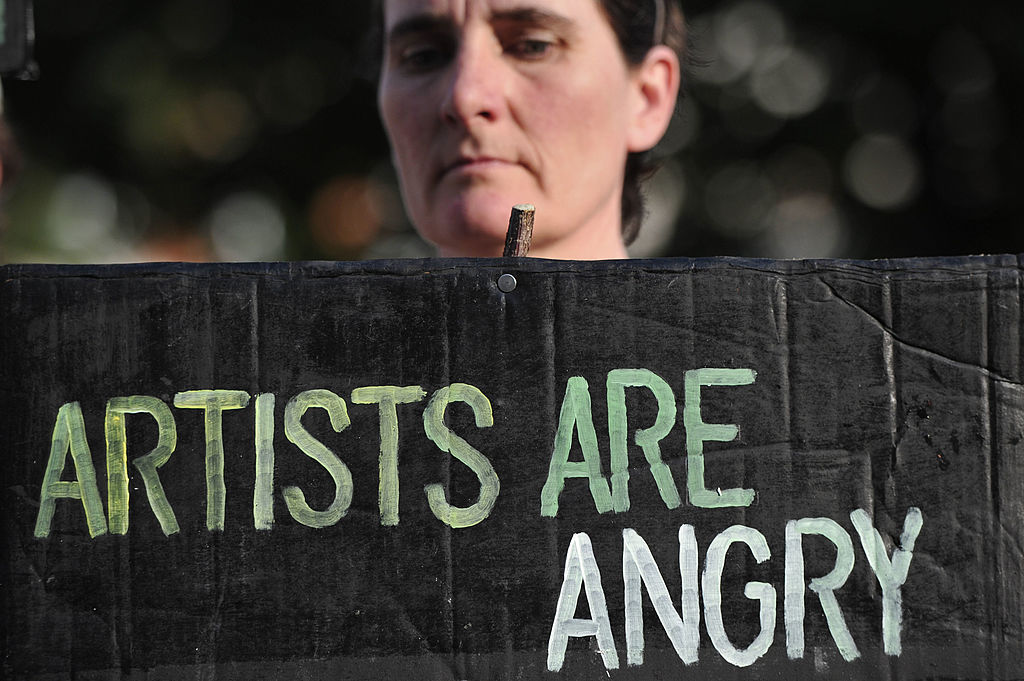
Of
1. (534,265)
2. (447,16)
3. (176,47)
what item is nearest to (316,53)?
(176,47)

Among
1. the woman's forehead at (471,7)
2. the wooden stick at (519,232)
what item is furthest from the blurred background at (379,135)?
the wooden stick at (519,232)

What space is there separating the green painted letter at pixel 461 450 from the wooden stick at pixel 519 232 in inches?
6.3

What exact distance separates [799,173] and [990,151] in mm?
1023

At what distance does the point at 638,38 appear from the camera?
5.52ft

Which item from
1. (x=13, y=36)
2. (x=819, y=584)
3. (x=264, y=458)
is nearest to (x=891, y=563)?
(x=819, y=584)

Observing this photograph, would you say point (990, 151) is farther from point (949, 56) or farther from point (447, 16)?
point (447, 16)

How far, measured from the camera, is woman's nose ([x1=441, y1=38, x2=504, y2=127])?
1499mm

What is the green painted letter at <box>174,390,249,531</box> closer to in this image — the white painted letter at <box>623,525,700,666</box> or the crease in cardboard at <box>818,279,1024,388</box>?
the white painted letter at <box>623,525,700,666</box>

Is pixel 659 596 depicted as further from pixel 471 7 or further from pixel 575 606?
pixel 471 7

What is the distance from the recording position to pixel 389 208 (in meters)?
6.79

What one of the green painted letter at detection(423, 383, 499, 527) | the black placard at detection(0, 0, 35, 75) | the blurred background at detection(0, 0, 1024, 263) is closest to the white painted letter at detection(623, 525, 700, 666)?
the green painted letter at detection(423, 383, 499, 527)

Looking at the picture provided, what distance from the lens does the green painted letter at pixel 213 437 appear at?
107cm

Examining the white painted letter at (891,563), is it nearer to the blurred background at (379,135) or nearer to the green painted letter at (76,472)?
the green painted letter at (76,472)

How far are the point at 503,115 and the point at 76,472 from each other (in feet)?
2.39
